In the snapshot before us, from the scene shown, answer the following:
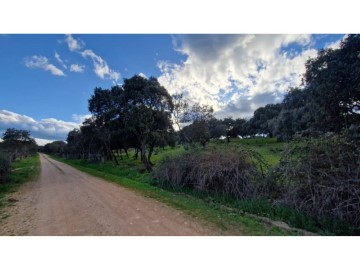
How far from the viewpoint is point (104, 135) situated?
2861 centimetres

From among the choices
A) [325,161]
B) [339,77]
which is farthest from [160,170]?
[339,77]

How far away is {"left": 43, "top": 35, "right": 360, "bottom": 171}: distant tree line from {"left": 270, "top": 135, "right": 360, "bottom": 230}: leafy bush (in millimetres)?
969

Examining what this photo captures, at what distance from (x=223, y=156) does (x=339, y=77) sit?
5492 millimetres

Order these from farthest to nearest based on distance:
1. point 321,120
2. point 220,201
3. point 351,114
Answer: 1. point 321,120
2. point 351,114
3. point 220,201

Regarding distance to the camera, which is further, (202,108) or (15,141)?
(15,141)

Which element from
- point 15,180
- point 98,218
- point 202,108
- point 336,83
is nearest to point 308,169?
point 336,83

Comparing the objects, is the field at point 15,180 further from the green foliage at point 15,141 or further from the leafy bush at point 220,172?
the green foliage at point 15,141

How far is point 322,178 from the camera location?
6441 millimetres

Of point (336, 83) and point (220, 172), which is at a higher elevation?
point (336, 83)

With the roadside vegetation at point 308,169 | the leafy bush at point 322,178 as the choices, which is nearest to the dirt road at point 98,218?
the roadside vegetation at point 308,169

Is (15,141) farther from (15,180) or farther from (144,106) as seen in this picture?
(144,106)

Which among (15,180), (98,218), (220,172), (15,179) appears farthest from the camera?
(15,179)

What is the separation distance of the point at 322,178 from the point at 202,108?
2318cm

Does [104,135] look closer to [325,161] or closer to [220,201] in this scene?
[220,201]
